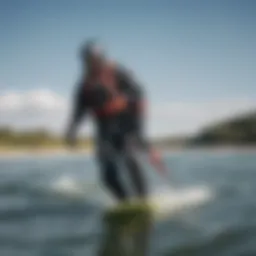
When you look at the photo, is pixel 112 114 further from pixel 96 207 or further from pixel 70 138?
pixel 96 207

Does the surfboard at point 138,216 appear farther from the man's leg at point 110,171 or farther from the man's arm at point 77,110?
the man's arm at point 77,110

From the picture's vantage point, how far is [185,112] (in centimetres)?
158

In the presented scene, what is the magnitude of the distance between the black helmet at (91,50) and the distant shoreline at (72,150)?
30cm

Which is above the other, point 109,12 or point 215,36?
point 109,12

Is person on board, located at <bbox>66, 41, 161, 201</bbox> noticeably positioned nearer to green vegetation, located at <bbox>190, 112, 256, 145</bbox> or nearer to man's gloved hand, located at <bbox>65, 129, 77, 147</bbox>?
man's gloved hand, located at <bbox>65, 129, 77, 147</bbox>

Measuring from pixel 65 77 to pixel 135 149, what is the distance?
1.06 feet

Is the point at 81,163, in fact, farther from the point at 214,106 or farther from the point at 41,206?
the point at 214,106

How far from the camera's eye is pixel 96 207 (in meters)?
1.55

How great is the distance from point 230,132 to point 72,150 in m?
0.52

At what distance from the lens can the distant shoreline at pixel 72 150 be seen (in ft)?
5.01

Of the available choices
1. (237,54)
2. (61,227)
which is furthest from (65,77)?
(237,54)

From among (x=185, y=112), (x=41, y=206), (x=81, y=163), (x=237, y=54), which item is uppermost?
(x=237, y=54)

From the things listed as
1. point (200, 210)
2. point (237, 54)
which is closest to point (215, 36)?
point (237, 54)

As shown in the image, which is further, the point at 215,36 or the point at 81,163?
the point at 215,36
